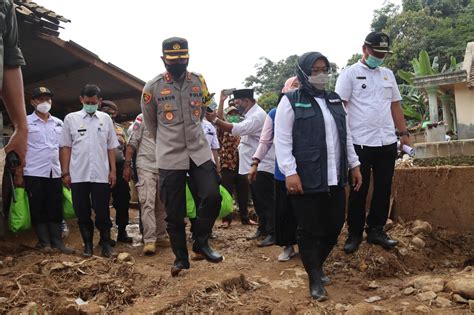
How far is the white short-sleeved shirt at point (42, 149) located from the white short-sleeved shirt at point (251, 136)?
200cm

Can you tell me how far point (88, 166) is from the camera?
4.92 m

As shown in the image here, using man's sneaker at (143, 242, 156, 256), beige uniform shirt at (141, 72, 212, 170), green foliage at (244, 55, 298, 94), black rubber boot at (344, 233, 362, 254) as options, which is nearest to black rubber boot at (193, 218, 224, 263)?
beige uniform shirt at (141, 72, 212, 170)

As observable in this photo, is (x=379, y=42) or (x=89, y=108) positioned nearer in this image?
(x=379, y=42)

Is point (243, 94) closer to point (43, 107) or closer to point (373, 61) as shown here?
point (373, 61)

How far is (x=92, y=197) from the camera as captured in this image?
Result: 16.4ft

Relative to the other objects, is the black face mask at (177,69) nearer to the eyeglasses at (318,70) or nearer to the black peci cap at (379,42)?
the eyeglasses at (318,70)

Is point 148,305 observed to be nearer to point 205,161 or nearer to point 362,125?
point 205,161

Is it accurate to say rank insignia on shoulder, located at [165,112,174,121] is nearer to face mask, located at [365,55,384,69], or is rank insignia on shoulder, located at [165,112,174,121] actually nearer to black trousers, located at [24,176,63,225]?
face mask, located at [365,55,384,69]

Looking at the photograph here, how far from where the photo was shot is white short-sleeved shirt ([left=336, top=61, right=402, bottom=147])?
4.24 meters

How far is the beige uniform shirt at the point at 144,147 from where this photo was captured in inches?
217

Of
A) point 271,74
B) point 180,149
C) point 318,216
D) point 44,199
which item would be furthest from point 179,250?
point 271,74

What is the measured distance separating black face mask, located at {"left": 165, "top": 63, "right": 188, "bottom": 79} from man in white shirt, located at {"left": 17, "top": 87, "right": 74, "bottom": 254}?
81.0 inches

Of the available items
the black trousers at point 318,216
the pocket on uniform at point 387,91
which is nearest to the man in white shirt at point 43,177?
the black trousers at point 318,216

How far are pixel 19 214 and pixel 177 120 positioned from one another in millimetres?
2254
